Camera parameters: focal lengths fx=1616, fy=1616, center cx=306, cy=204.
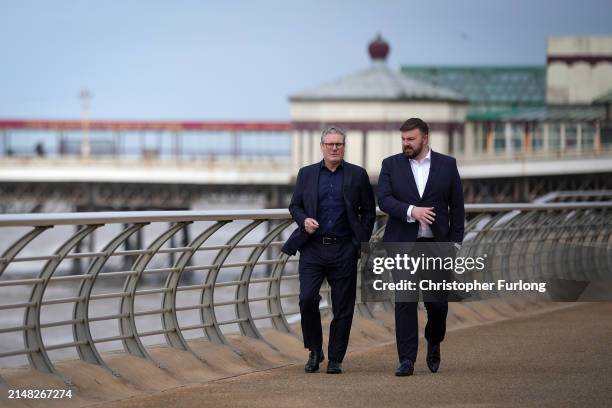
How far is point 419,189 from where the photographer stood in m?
9.91

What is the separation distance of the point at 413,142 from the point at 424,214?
452 mm

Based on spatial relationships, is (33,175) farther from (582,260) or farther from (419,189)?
(419,189)

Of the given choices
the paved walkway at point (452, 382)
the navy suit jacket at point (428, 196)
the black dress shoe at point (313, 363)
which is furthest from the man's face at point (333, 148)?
the paved walkway at point (452, 382)

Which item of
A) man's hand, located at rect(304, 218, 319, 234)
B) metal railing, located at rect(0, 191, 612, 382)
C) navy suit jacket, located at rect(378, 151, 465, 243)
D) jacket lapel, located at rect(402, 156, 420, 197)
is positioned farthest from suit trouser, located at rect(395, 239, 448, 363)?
metal railing, located at rect(0, 191, 612, 382)

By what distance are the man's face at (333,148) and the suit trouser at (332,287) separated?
0.53m

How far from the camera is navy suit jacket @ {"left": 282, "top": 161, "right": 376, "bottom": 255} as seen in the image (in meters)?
9.90

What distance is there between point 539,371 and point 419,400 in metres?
1.65

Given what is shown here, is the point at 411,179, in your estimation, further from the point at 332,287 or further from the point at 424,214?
the point at 332,287

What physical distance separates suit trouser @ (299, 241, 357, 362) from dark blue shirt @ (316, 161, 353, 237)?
91mm

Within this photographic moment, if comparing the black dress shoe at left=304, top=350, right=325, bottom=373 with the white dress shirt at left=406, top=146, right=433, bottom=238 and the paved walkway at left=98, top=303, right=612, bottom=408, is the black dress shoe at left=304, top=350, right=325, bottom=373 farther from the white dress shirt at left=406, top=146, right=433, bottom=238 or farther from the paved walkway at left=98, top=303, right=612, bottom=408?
the white dress shirt at left=406, top=146, right=433, bottom=238

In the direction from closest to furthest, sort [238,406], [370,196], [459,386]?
[238,406] → [459,386] → [370,196]

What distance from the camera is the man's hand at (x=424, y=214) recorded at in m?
9.66

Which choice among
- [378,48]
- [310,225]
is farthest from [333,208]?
[378,48]

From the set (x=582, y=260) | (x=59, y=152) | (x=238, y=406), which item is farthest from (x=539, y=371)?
(x=59, y=152)
